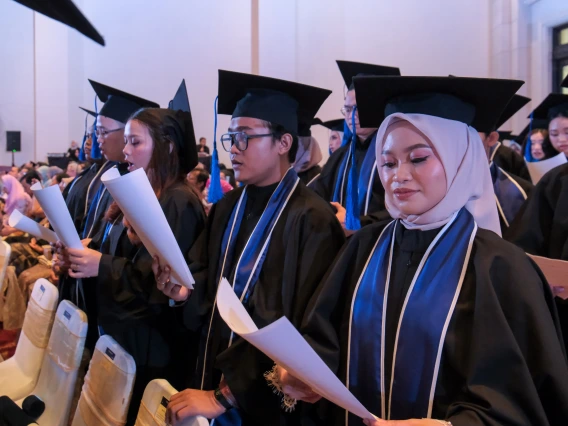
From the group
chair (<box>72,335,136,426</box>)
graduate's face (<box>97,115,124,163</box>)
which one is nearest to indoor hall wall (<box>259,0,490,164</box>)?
graduate's face (<box>97,115,124,163</box>)

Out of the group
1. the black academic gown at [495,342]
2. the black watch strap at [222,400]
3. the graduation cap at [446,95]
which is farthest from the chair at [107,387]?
the graduation cap at [446,95]

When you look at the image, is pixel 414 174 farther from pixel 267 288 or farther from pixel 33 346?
pixel 33 346

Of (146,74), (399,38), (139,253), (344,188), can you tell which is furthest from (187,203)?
(146,74)

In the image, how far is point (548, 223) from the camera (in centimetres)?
222

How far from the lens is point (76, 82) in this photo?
16.0 m

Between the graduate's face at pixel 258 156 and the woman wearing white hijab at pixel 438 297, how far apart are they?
559 mm

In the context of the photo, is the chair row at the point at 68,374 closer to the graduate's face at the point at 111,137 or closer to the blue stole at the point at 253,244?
the blue stole at the point at 253,244

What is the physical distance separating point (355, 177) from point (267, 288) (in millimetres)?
718

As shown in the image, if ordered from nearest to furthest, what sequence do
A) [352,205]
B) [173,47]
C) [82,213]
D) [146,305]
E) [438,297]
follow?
[438,297], [352,205], [146,305], [82,213], [173,47]

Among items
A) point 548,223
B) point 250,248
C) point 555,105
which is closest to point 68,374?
point 250,248

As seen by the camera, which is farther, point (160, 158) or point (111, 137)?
point (111, 137)

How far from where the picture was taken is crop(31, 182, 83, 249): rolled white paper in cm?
204

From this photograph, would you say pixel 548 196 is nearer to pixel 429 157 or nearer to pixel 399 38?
pixel 429 157

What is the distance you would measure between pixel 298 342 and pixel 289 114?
1334mm
